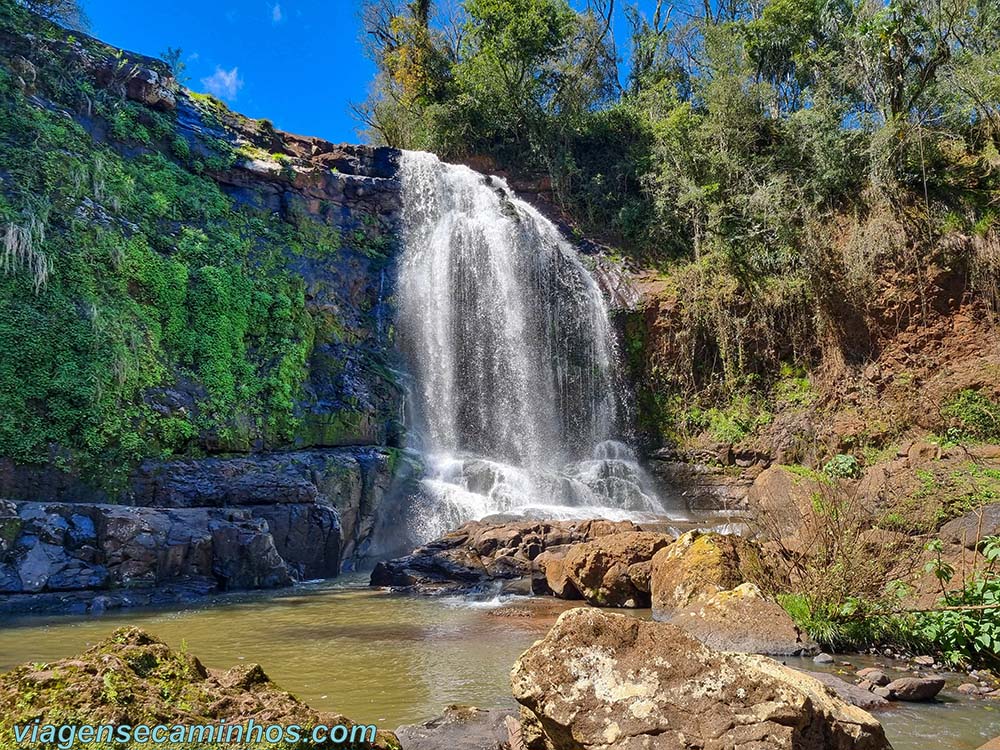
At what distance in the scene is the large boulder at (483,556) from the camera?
10547 millimetres

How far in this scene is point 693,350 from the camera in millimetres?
20172

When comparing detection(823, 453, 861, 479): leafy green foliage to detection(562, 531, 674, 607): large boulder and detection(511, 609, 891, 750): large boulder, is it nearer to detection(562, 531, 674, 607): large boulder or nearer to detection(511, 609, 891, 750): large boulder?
detection(562, 531, 674, 607): large boulder

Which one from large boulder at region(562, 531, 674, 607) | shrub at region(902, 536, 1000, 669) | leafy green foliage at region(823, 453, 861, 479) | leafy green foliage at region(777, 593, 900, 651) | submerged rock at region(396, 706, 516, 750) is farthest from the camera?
leafy green foliage at region(823, 453, 861, 479)

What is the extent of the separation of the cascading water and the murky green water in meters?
8.17

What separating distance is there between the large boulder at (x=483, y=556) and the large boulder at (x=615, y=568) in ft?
5.15

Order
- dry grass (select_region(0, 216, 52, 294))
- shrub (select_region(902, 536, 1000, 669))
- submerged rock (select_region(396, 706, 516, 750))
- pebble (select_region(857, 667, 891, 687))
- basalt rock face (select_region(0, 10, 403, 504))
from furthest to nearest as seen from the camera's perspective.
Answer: basalt rock face (select_region(0, 10, 403, 504)) < dry grass (select_region(0, 216, 52, 294)) < shrub (select_region(902, 536, 1000, 669)) < pebble (select_region(857, 667, 891, 687)) < submerged rock (select_region(396, 706, 516, 750))

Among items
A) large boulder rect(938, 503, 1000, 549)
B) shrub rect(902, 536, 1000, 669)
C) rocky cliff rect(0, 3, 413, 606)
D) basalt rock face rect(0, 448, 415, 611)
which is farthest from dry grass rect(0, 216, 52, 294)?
large boulder rect(938, 503, 1000, 549)

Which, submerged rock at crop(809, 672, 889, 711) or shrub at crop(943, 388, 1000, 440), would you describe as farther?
shrub at crop(943, 388, 1000, 440)

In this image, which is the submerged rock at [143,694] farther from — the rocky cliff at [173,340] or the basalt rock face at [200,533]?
the rocky cliff at [173,340]

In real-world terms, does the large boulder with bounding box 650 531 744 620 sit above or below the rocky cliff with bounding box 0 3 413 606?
below

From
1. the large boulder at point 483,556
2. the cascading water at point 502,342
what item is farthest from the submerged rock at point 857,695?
the cascading water at point 502,342

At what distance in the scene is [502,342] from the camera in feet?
65.5

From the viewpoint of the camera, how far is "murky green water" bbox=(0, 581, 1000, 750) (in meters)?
4.30

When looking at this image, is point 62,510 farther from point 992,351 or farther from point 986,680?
point 992,351
